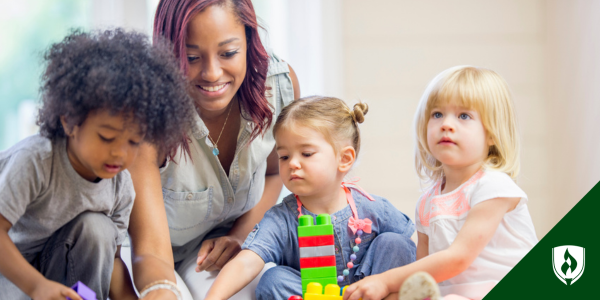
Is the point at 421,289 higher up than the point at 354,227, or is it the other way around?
the point at 421,289

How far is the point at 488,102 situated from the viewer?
1.33 metres

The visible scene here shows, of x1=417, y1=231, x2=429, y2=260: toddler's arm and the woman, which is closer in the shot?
the woman

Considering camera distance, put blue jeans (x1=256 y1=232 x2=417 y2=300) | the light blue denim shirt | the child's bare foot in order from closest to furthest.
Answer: the child's bare foot, blue jeans (x1=256 y1=232 x2=417 y2=300), the light blue denim shirt

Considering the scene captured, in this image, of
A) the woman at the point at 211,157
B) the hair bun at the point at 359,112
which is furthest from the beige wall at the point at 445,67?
the hair bun at the point at 359,112

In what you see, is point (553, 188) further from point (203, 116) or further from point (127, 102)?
point (127, 102)

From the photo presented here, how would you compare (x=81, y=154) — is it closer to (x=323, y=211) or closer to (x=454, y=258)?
(x=323, y=211)

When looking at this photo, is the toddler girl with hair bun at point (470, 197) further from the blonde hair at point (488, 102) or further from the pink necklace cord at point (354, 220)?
the pink necklace cord at point (354, 220)

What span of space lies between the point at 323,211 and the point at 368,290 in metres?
0.35

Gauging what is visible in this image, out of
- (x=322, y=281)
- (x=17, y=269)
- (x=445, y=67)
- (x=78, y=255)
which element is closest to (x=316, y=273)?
(x=322, y=281)

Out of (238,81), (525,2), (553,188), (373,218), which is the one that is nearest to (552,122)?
(553,188)

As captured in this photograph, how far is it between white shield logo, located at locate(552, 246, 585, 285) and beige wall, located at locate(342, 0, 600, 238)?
1444 millimetres

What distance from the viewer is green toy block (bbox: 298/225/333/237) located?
133 centimetres

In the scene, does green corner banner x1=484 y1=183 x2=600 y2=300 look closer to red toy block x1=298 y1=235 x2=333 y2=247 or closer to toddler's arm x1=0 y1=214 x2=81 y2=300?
red toy block x1=298 y1=235 x2=333 y2=247

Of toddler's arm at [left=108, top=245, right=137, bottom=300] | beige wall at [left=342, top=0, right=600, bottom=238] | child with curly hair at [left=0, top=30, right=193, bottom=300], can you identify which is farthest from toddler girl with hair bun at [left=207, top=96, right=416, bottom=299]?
beige wall at [left=342, top=0, right=600, bottom=238]
